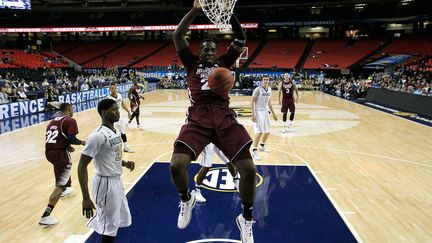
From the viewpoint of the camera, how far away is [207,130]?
10.2 ft

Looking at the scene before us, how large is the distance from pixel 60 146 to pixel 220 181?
9.53 ft

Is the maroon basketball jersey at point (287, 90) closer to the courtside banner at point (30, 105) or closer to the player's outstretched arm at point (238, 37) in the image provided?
the player's outstretched arm at point (238, 37)

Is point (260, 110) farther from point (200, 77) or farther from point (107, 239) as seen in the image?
point (107, 239)

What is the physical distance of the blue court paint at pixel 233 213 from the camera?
4.29 metres

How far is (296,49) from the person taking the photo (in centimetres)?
4016

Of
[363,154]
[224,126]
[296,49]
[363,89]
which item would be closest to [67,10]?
[296,49]

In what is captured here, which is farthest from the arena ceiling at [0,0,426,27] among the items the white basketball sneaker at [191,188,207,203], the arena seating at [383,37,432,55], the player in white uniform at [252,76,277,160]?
the white basketball sneaker at [191,188,207,203]

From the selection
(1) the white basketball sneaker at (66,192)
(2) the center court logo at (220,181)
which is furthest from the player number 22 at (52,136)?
(2) the center court logo at (220,181)

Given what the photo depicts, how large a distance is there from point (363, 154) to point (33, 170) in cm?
793

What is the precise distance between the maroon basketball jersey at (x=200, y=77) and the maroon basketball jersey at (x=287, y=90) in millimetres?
7499

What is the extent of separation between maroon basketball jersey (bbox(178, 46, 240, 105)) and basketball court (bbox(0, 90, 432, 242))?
74.4 inches

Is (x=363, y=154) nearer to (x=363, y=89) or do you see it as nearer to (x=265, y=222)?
(x=265, y=222)

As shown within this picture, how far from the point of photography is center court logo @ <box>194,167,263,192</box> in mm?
6036

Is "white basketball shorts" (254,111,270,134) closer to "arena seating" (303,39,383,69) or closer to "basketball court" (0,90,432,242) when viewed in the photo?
"basketball court" (0,90,432,242)
